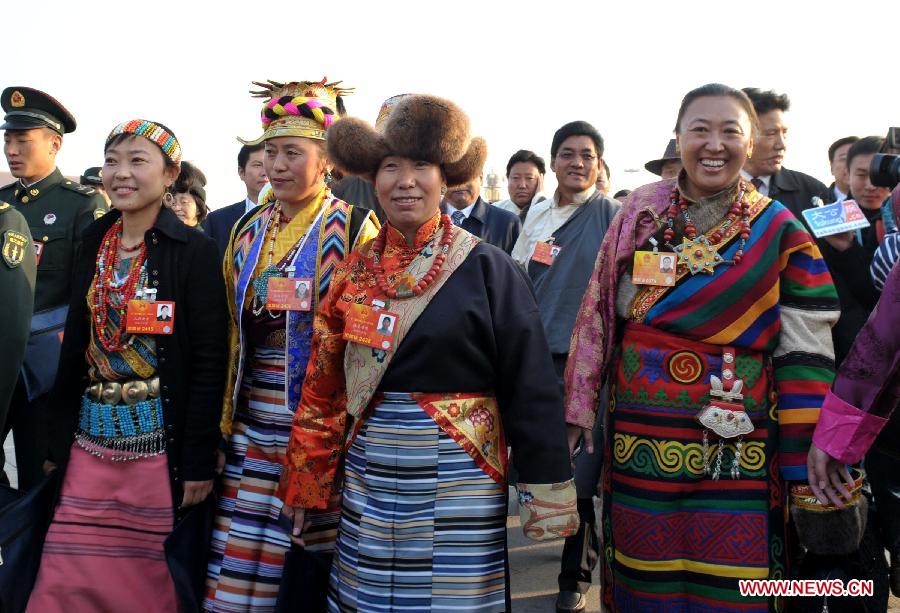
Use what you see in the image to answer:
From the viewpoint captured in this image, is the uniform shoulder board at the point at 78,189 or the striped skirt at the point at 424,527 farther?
the uniform shoulder board at the point at 78,189

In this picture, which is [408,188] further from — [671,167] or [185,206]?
[185,206]

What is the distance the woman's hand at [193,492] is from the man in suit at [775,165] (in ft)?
10.3

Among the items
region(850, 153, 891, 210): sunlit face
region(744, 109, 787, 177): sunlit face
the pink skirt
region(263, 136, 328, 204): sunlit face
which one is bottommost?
the pink skirt

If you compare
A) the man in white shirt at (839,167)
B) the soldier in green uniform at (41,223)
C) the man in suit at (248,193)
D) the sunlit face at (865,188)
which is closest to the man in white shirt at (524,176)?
the man in suit at (248,193)

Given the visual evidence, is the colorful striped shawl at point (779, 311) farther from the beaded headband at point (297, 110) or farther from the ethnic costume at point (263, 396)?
the beaded headband at point (297, 110)

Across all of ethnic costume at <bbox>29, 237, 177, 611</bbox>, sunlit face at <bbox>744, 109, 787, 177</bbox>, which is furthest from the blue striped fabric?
ethnic costume at <bbox>29, 237, 177, 611</bbox>

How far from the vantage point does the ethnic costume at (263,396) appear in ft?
9.98

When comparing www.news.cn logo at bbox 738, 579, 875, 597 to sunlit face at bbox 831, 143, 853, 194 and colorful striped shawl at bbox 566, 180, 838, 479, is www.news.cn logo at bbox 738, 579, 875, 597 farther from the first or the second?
sunlit face at bbox 831, 143, 853, 194

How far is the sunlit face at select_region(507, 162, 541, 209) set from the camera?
25.1 ft

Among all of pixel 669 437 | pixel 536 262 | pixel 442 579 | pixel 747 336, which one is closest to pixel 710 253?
pixel 747 336

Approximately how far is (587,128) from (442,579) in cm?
322

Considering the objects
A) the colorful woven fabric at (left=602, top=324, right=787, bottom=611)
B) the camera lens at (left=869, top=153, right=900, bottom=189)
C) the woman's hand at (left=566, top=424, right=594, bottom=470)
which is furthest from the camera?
the woman's hand at (left=566, top=424, right=594, bottom=470)

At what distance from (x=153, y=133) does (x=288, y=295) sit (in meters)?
0.94

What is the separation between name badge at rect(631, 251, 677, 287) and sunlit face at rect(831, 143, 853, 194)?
8.98ft
